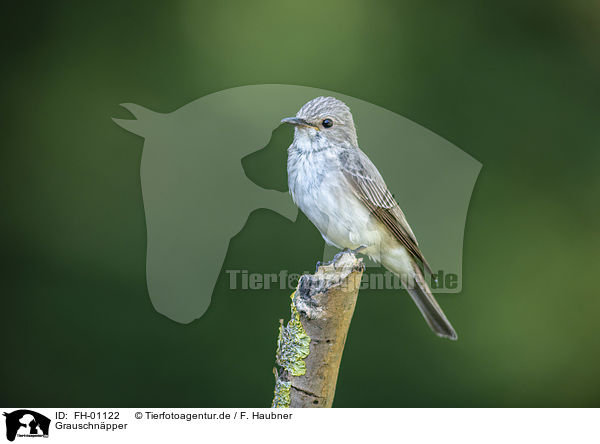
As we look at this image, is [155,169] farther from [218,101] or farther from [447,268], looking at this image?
[447,268]

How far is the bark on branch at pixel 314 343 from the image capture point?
2.75 m

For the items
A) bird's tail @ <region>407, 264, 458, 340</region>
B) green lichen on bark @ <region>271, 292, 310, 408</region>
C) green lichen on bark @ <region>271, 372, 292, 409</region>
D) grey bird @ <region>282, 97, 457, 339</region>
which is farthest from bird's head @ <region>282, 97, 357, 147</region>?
green lichen on bark @ <region>271, 372, 292, 409</region>

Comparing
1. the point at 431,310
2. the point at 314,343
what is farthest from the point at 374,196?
the point at 314,343

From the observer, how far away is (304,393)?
275cm

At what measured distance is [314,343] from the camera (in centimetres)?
277

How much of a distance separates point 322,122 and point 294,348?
165 cm

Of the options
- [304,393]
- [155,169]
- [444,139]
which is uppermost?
[444,139]

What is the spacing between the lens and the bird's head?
3.86 m

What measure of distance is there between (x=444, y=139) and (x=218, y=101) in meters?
1.82
